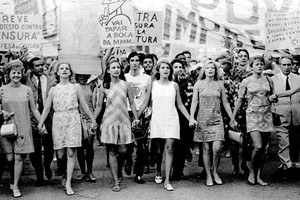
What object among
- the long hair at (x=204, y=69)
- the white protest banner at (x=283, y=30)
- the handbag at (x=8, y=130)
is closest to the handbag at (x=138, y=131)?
the long hair at (x=204, y=69)

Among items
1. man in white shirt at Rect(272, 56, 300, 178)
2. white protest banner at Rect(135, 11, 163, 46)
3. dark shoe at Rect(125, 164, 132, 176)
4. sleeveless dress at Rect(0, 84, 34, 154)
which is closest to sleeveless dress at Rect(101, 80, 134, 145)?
dark shoe at Rect(125, 164, 132, 176)

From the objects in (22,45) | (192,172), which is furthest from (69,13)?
(192,172)

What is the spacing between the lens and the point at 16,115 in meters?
6.59

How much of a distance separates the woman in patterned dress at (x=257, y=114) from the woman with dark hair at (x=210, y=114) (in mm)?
235

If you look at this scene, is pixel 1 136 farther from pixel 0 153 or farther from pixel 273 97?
pixel 273 97

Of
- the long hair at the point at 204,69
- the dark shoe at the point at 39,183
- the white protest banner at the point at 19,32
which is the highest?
the white protest banner at the point at 19,32

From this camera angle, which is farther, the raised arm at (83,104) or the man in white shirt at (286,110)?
the man in white shirt at (286,110)

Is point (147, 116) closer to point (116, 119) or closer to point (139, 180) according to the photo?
point (116, 119)

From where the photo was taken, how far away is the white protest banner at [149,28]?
873 cm

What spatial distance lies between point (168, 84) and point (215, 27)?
4422mm

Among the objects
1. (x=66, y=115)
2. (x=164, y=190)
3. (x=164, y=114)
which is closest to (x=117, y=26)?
(x=164, y=114)

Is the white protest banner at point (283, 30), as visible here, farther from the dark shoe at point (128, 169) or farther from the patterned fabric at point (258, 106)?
the dark shoe at point (128, 169)

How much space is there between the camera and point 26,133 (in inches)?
260

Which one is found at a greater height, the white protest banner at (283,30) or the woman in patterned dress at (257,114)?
the white protest banner at (283,30)
